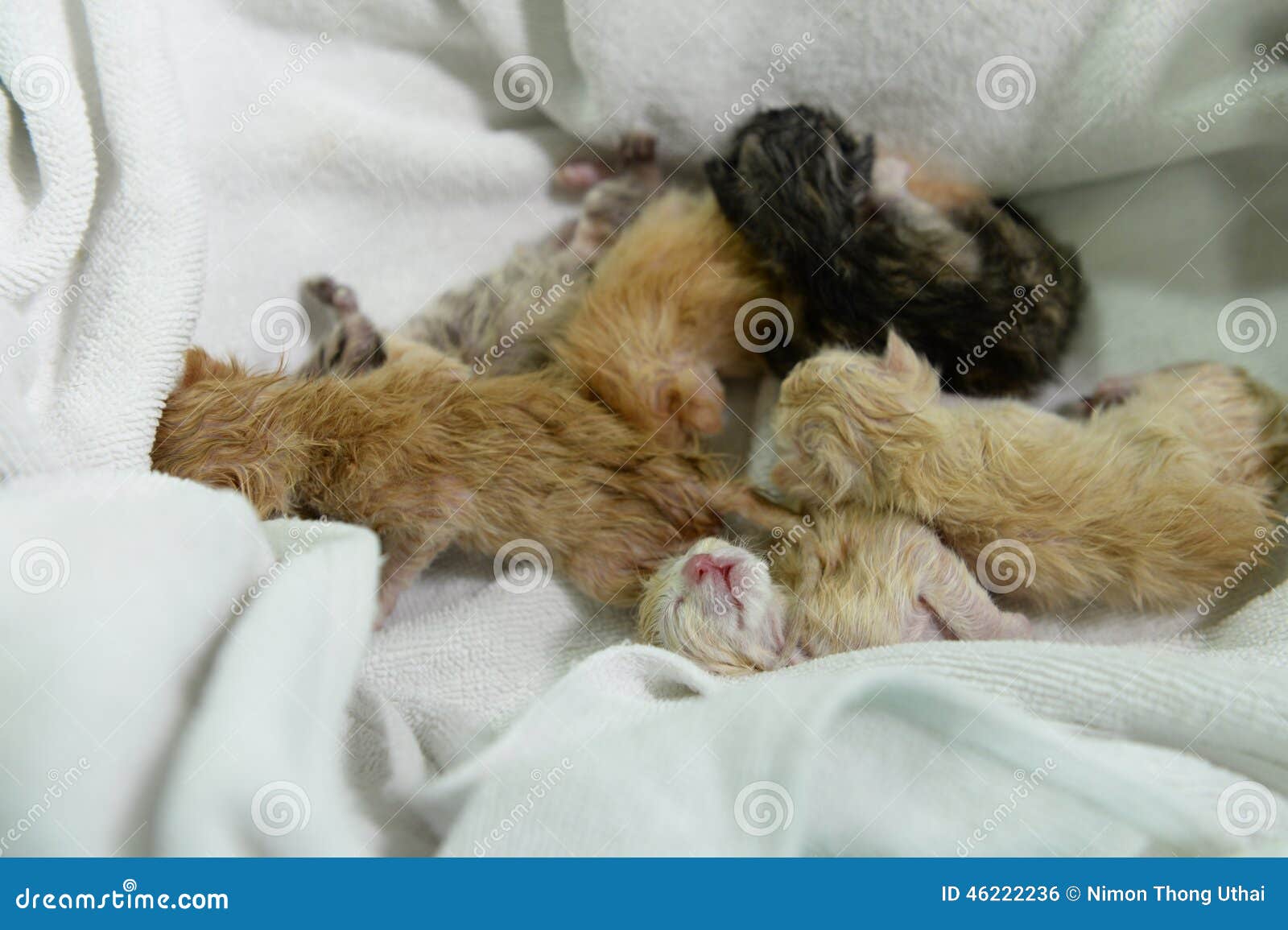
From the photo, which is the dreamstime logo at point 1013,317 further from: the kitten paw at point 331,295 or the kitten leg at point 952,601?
the kitten paw at point 331,295

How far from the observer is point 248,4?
6.57 feet

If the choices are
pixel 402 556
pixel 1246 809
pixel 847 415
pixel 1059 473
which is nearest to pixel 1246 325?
pixel 1059 473

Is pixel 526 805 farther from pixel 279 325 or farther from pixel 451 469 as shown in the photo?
pixel 279 325

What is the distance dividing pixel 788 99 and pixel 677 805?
147 cm

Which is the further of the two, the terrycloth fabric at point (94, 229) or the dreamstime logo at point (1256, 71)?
the dreamstime logo at point (1256, 71)

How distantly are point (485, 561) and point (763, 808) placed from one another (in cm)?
81

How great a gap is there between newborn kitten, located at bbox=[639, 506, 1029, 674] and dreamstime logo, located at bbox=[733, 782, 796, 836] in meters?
0.32

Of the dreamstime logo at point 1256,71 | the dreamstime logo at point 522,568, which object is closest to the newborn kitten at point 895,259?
the dreamstime logo at point 1256,71

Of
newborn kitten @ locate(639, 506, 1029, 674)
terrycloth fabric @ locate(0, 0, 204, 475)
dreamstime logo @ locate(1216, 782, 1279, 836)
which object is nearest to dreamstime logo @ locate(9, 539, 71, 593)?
terrycloth fabric @ locate(0, 0, 204, 475)

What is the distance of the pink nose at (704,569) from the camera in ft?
5.04

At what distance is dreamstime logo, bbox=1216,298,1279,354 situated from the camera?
178 cm

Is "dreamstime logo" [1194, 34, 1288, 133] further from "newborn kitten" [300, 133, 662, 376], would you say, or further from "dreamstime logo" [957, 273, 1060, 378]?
"newborn kitten" [300, 133, 662, 376]

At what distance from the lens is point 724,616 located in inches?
60.5
